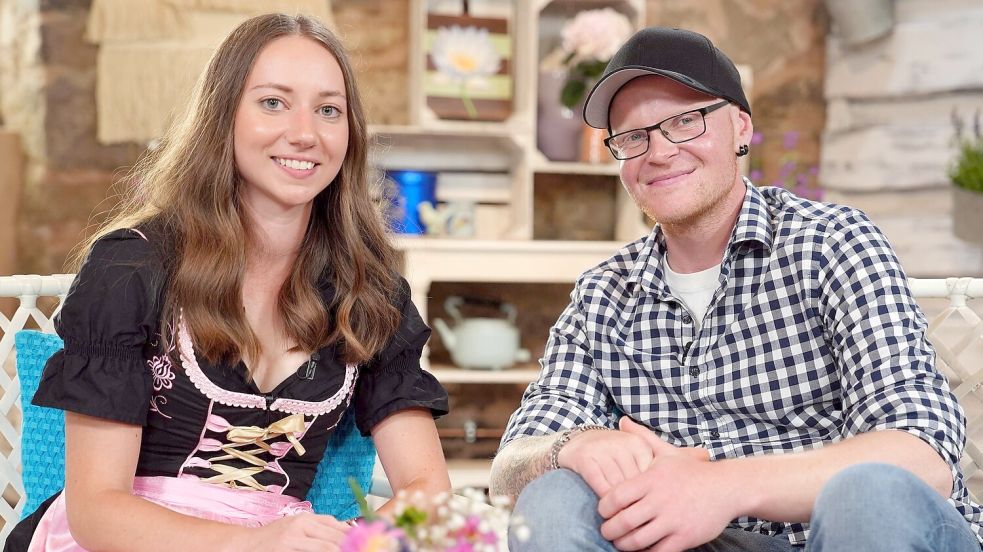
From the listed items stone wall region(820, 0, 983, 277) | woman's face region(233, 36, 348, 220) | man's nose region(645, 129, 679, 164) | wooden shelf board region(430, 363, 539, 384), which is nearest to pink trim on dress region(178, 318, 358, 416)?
woman's face region(233, 36, 348, 220)

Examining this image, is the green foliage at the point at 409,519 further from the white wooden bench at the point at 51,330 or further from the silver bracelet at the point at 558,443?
the white wooden bench at the point at 51,330

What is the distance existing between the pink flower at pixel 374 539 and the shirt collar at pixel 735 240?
963mm

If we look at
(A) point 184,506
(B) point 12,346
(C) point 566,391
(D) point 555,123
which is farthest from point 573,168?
(A) point 184,506

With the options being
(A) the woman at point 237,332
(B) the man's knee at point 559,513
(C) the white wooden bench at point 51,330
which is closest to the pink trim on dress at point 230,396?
(A) the woman at point 237,332

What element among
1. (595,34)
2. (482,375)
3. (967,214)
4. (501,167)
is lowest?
(482,375)

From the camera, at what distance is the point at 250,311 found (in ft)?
5.16

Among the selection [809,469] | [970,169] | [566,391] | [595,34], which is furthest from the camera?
[595,34]

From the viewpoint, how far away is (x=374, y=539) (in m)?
0.80

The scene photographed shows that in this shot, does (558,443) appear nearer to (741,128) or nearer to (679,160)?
(679,160)

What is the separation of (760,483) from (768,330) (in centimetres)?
36

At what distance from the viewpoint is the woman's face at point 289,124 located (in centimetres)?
150

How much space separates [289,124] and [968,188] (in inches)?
85.9

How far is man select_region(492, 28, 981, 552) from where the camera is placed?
4.36 ft

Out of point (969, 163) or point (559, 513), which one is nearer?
point (559, 513)
